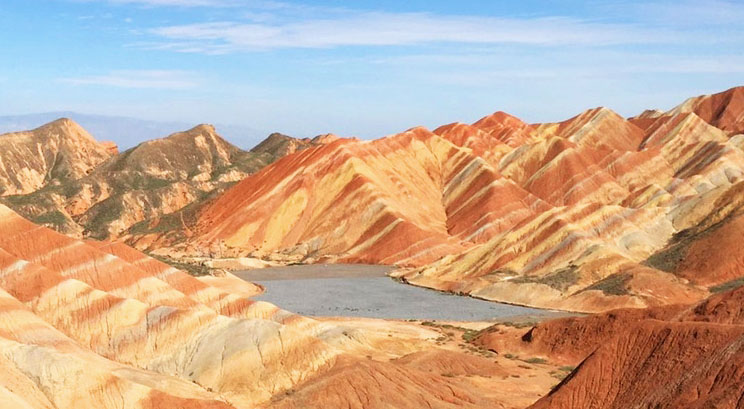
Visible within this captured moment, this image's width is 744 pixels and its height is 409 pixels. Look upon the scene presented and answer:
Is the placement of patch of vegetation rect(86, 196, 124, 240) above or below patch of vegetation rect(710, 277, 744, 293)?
below

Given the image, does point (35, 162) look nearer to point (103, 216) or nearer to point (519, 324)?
point (103, 216)

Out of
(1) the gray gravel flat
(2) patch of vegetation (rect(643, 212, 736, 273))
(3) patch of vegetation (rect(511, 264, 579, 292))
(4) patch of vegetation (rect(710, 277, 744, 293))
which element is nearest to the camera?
(4) patch of vegetation (rect(710, 277, 744, 293))

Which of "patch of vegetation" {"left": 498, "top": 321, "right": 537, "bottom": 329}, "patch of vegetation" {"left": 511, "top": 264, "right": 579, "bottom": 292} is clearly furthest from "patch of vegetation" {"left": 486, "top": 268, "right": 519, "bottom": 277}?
"patch of vegetation" {"left": 498, "top": 321, "right": 537, "bottom": 329}

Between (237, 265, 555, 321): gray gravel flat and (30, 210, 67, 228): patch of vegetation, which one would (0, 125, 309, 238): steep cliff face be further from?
(237, 265, 555, 321): gray gravel flat

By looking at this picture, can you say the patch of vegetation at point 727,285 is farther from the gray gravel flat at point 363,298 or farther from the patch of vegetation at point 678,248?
the gray gravel flat at point 363,298

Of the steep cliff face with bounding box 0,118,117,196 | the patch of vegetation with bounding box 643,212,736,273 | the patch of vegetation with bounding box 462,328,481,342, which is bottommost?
the patch of vegetation with bounding box 462,328,481,342

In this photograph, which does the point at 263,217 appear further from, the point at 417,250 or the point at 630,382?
the point at 630,382

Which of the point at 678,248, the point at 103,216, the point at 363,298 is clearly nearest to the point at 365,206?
the point at 363,298
